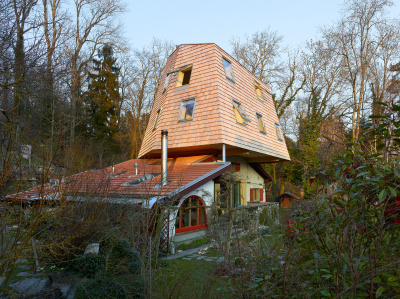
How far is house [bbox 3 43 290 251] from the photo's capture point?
10516 millimetres

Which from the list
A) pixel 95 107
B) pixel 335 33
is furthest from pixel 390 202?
pixel 95 107

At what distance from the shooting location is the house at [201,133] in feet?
34.5

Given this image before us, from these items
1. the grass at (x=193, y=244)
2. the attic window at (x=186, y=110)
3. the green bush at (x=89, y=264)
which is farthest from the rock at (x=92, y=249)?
the attic window at (x=186, y=110)

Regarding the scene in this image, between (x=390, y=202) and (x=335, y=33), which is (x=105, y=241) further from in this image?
(x=335, y=33)

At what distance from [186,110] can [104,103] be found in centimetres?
1714

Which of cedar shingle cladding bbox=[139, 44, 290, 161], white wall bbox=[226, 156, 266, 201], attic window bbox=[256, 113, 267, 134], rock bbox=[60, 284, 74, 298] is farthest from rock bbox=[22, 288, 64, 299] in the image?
attic window bbox=[256, 113, 267, 134]

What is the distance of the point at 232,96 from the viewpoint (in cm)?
1358

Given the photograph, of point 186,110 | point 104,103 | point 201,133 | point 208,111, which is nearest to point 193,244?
point 201,133

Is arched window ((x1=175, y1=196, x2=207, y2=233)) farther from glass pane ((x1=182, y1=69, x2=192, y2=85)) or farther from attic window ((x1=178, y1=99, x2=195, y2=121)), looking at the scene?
glass pane ((x1=182, y1=69, x2=192, y2=85))

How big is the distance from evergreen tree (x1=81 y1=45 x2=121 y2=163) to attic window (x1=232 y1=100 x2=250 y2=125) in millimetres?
15187

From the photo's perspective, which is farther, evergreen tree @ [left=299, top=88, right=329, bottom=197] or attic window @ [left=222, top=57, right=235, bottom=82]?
evergreen tree @ [left=299, top=88, right=329, bottom=197]

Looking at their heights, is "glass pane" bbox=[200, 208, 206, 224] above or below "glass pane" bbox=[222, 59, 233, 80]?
below

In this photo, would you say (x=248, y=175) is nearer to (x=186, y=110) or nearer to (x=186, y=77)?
(x=186, y=110)

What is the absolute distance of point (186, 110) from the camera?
13.4 m
